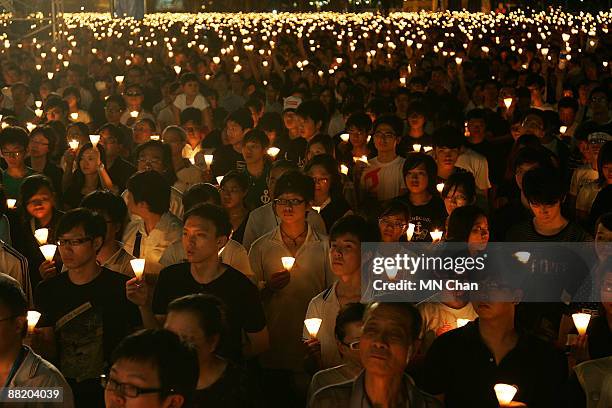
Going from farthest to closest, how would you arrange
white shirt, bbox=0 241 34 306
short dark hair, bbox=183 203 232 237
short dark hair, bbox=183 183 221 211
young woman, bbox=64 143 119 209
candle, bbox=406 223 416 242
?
young woman, bbox=64 143 119 209 < short dark hair, bbox=183 183 221 211 < candle, bbox=406 223 416 242 < white shirt, bbox=0 241 34 306 < short dark hair, bbox=183 203 232 237

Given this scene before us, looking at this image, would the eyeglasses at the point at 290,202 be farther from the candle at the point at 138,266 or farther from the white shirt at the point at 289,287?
the candle at the point at 138,266

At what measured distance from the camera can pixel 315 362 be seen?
4.53m

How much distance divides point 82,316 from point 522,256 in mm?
2352

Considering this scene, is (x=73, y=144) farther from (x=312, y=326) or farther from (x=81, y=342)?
(x=312, y=326)

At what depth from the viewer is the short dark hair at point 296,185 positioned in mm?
5934

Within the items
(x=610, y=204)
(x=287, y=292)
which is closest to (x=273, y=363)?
(x=287, y=292)

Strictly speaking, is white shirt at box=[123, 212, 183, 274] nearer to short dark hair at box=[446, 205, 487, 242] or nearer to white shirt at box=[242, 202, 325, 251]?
white shirt at box=[242, 202, 325, 251]

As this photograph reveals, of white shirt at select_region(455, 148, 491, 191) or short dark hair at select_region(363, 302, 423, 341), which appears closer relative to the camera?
A: short dark hair at select_region(363, 302, 423, 341)

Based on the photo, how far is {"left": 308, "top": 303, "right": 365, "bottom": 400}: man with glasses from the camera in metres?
4.10

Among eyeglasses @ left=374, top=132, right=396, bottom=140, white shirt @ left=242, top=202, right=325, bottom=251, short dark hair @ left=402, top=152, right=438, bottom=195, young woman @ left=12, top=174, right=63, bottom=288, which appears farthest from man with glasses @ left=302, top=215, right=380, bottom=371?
eyeglasses @ left=374, top=132, right=396, bottom=140

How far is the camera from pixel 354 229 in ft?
16.5

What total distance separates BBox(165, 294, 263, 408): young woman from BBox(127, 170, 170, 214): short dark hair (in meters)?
2.14

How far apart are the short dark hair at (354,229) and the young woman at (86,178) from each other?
2998 mm

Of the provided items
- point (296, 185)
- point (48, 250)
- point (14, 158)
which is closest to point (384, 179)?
point (296, 185)
